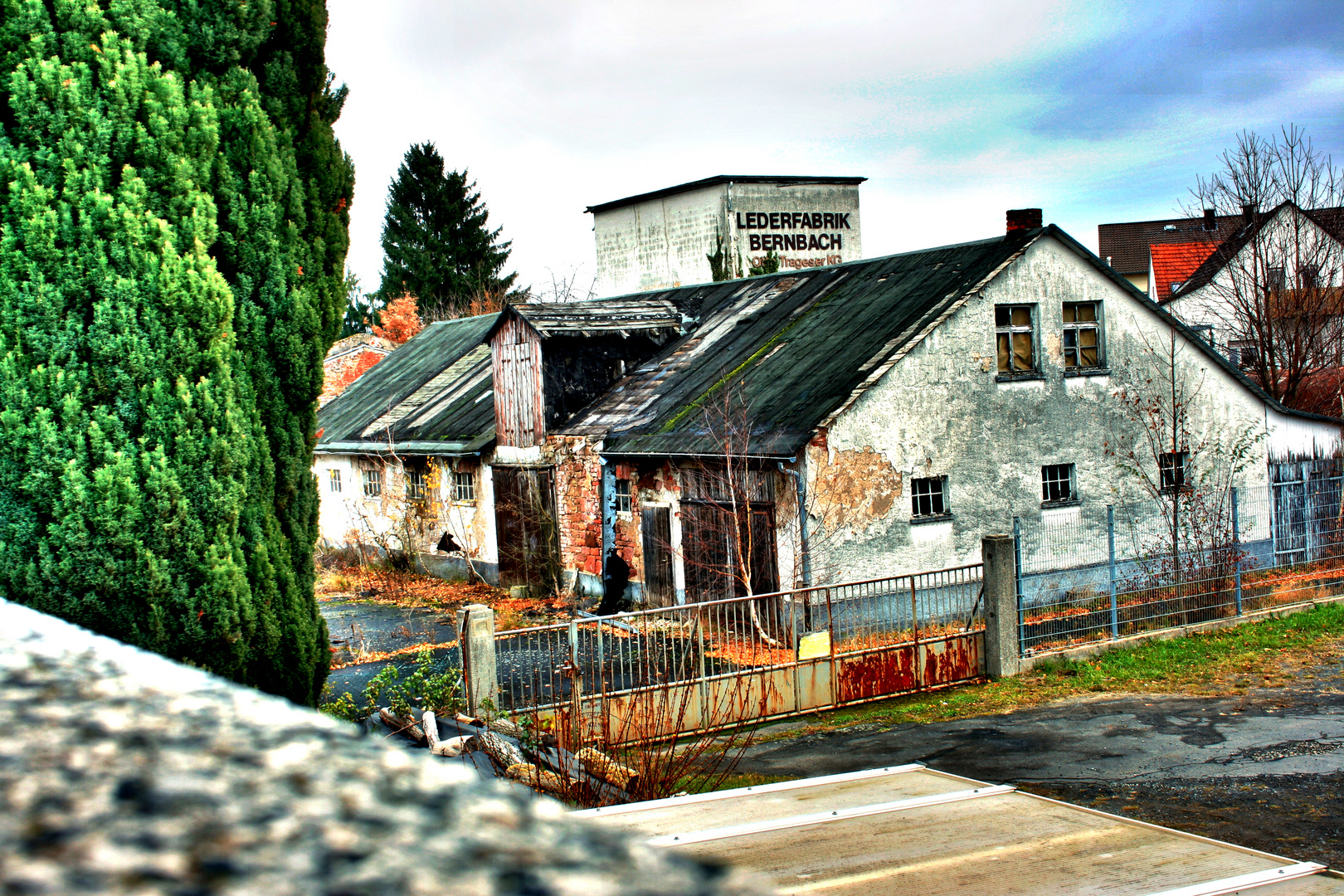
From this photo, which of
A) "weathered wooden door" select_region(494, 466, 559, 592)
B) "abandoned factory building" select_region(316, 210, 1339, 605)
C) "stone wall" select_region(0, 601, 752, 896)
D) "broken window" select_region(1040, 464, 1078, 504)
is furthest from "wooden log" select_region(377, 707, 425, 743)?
"broken window" select_region(1040, 464, 1078, 504)

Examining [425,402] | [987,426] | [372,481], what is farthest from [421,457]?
[987,426]

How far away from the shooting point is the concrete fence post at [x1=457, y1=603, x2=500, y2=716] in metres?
10.8

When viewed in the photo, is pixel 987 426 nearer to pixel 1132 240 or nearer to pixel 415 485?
pixel 415 485

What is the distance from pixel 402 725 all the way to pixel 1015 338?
13.2m

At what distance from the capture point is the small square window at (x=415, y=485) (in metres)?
26.0

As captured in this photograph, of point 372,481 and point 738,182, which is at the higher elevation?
point 738,182

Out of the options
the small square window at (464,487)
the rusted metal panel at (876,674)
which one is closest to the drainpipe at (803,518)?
the rusted metal panel at (876,674)

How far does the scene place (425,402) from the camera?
2850cm

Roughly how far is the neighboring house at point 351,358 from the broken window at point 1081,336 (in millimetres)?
27426

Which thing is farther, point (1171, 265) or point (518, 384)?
point (1171, 265)

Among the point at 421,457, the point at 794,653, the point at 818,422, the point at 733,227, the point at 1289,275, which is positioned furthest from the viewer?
the point at 733,227

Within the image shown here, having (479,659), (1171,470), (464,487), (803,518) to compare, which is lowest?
(479,659)

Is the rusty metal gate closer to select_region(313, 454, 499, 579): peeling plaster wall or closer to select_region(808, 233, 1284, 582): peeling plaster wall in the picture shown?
select_region(808, 233, 1284, 582): peeling plaster wall

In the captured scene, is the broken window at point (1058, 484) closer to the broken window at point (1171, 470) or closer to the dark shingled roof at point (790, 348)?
the broken window at point (1171, 470)
